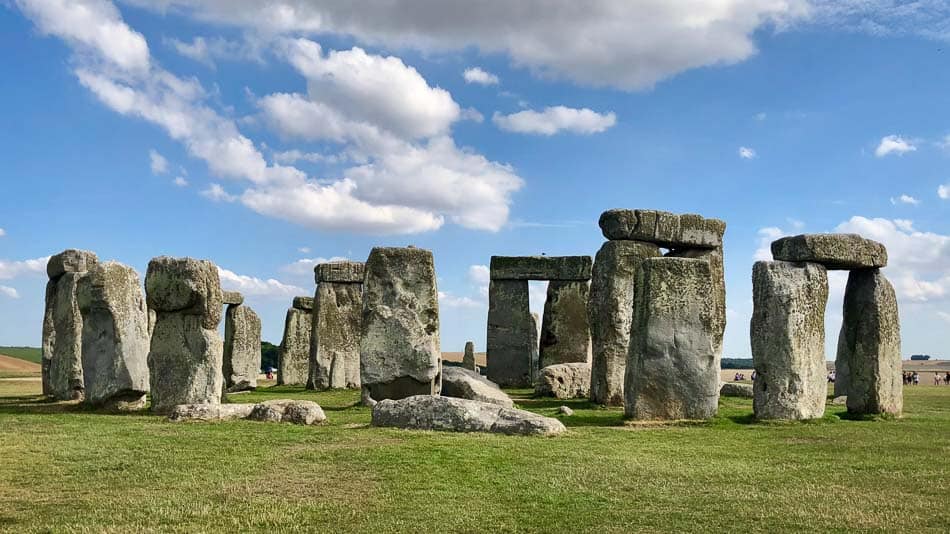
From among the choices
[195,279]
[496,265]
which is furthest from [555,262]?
[195,279]

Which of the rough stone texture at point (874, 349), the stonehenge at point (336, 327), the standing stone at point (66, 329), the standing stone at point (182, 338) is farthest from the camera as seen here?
the stonehenge at point (336, 327)

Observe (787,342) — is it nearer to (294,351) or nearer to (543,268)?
(543,268)

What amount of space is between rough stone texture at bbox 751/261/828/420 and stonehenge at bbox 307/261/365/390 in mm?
12174

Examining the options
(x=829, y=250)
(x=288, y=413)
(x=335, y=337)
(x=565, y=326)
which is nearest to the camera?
(x=288, y=413)

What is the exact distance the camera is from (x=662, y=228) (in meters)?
17.3

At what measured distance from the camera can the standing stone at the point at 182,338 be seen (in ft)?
44.1

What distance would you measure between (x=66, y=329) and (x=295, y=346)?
10387 mm

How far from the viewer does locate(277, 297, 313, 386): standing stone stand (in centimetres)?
2625

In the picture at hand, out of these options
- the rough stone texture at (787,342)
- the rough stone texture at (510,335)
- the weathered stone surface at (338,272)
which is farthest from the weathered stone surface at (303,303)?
the rough stone texture at (787,342)

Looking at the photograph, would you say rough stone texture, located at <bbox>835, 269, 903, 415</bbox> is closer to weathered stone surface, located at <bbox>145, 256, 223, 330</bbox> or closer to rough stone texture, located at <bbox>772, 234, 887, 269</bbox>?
rough stone texture, located at <bbox>772, 234, 887, 269</bbox>

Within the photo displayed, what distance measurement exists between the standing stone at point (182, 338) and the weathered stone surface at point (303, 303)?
13.2 m

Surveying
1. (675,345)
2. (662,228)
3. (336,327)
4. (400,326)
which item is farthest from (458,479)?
(336,327)

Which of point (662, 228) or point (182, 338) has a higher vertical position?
point (662, 228)

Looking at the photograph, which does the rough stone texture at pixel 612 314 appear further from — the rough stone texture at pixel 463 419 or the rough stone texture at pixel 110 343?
the rough stone texture at pixel 110 343
